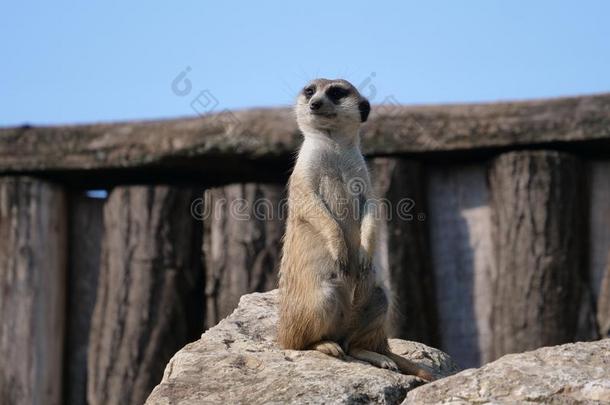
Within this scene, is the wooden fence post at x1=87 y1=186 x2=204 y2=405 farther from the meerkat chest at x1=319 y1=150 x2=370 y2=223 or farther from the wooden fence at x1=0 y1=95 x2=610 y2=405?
the meerkat chest at x1=319 y1=150 x2=370 y2=223

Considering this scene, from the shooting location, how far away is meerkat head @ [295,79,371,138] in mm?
6973

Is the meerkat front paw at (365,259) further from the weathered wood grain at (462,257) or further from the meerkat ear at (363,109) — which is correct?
the weathered wood grain at (462,257)

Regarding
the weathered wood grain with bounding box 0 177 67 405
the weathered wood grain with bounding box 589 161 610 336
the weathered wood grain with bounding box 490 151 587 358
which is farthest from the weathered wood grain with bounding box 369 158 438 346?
the weathered wood grain with bounding box 0 177 67 405

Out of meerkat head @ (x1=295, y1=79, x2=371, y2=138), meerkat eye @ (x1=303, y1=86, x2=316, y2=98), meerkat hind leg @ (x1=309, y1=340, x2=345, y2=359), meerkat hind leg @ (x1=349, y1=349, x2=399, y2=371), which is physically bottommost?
meerkat hind leg @ (x1=349, y1=349, x2=399, y2=371)

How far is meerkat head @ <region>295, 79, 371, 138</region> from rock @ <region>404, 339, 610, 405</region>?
2189 mm

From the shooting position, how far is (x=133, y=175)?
9438mm

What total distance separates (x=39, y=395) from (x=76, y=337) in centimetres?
53

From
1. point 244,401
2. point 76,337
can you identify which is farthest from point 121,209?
point 244,401

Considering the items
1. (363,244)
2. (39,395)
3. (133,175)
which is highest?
(133,175)

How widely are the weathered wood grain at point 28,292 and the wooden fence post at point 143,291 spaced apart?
0.38 meters

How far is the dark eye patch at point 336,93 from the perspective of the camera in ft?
23.2

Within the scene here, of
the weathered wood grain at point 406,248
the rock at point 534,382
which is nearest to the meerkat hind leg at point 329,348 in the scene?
the rock at point 534,382

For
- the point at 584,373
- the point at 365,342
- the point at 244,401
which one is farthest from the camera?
the point at 365,342

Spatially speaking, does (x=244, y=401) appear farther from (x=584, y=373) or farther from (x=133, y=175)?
(x=133, y=175)
